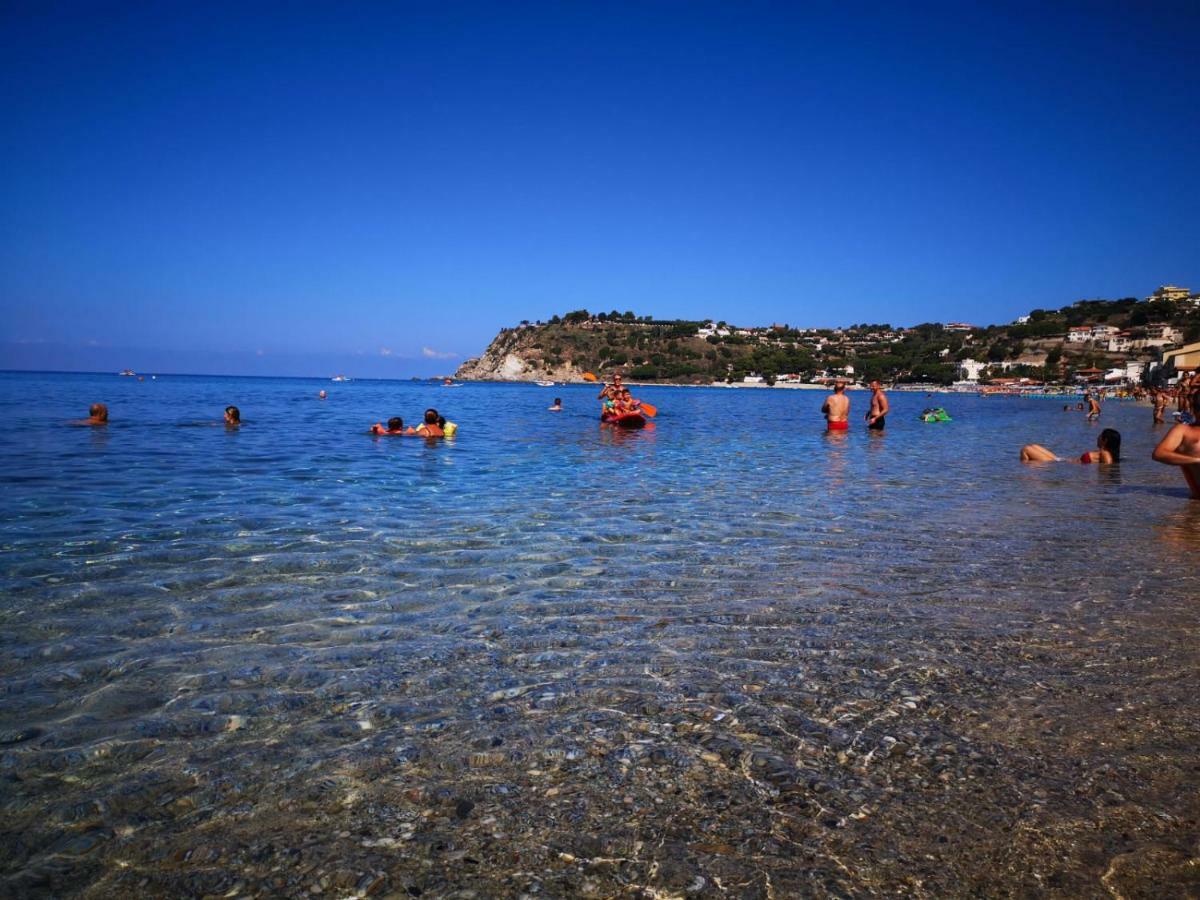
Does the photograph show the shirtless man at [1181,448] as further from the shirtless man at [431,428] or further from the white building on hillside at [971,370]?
the white building on hillside at [971,370]

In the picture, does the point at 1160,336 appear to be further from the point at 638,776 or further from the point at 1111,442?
the point at 638,776

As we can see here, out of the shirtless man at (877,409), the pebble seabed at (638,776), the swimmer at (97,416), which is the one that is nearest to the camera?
the pebble seabed at (638,776)

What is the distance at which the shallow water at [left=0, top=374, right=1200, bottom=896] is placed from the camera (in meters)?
2.27

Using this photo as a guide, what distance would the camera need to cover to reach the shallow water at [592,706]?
227 centimetres

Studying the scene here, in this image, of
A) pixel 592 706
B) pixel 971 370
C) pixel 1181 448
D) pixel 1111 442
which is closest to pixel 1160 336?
pixel 971 370

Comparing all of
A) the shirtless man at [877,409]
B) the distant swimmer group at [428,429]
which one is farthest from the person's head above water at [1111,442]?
the distant swimmer group at [428,429]

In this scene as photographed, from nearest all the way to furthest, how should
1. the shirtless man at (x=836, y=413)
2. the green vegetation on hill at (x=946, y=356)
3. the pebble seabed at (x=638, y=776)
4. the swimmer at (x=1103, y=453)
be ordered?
the pebble seabed at (x=638, y=776), the swimmer at (x=1103, y=453), the shirtless man at (x=836, y=413), the green vegetation on hill at (x=946, y=356)

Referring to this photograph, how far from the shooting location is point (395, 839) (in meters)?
2.37

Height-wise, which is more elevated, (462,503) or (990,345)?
(990,345)

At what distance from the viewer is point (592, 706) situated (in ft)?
11.2

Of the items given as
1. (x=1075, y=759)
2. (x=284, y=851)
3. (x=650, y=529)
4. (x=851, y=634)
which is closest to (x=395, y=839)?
(x=284, y=851)

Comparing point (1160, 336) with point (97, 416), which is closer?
point (97, 416)

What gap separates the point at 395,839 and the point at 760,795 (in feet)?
4.25

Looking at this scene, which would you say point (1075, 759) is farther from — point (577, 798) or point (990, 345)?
point (990, 345)
